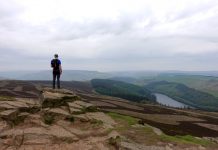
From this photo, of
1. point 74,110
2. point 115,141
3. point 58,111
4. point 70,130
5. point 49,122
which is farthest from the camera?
point 74,110

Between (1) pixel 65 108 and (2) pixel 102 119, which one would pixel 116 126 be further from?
(1) pixel 65 108

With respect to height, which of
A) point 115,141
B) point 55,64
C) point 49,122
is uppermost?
point 55,64

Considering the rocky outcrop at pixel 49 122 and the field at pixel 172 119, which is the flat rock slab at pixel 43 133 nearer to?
the rocky outcrop at pixel 49 122

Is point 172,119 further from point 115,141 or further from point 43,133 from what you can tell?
point 43,133

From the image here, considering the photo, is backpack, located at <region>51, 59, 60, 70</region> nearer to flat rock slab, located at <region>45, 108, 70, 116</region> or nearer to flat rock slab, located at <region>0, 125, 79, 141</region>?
flat rock slab, located at <region>45, 108, 70, 116</region>

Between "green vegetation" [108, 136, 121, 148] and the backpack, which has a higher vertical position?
the backpack

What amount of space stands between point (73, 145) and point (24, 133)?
4358mm

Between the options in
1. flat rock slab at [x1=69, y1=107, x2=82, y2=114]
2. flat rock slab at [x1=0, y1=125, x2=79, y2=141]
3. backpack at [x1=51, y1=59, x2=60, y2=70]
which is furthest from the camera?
backpack at [x1=51, y1=59, x2=60, y2=70]

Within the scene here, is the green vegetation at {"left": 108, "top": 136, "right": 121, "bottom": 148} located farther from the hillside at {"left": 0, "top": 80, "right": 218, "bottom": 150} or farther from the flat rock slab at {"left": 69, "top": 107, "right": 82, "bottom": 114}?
the flat rock slab at {"left": 69, "top": 107, "right": 82, "bottom": 114}

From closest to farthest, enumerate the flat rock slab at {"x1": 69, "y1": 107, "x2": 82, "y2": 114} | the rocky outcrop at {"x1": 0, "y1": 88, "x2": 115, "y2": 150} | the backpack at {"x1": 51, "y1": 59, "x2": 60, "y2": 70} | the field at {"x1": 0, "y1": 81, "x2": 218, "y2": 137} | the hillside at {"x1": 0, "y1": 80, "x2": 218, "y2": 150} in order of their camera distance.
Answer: the hillside at {"x1": 0, "y1": 80, "x2": 218, "y2": 150} < the rocky outcrop at {"x1": 0, "y1": 88, "x2": 115, "y2": 150} < the flat rock slab at {"x1": 69, "y1": 107, "x2": 82, "y2": 114} < the backpack at {"x1": 51, "y1": 59, "x2": 60, "y2": 70} < the field at {"x1": 0, "y1": 81, "x2": 218, "y2": 137}

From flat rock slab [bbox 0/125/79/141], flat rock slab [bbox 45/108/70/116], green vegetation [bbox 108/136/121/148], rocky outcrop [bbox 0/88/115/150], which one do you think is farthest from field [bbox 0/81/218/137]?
flat rock slab [bbox 0/125/79/141]

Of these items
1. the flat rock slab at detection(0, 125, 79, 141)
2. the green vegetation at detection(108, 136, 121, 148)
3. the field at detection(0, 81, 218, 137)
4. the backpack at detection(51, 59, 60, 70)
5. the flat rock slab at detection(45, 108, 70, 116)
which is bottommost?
the field at detection(0, 81, 218, 137)

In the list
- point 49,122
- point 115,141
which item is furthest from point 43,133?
point 115,141

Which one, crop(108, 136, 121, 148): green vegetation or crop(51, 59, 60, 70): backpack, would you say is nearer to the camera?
crop(108, 136, 121, 148): green vegetation
